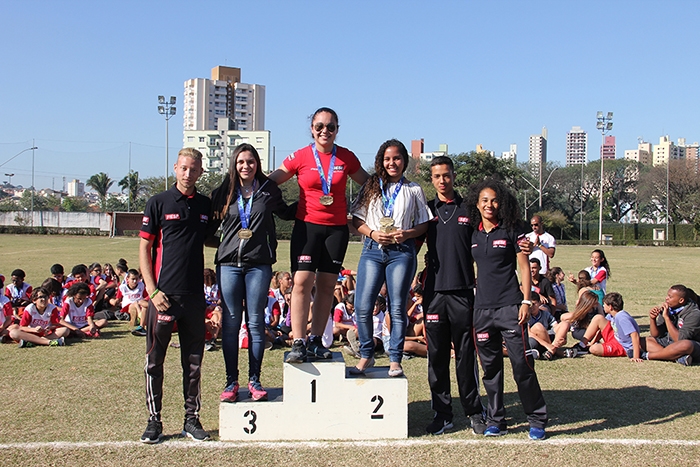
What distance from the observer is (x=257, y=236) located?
541 cm

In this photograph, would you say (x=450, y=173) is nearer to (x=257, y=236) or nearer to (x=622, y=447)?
(x=257, y=236)

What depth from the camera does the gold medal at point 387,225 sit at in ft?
18.2

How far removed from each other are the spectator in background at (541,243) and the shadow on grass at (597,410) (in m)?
4.29

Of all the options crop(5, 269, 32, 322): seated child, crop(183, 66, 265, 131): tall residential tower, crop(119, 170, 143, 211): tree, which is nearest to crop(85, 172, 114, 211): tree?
crop(119, 170, 143, 211): tree

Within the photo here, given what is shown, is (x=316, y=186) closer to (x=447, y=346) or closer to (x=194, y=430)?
(x=447, y=346)

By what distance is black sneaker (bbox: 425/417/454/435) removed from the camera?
5.67m

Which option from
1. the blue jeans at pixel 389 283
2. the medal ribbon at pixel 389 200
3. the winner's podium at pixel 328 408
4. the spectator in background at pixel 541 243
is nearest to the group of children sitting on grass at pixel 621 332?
the spectator in background at pixel 541 243

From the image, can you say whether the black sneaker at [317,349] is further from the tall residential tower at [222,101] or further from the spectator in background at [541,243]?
the tall residential tower at [222,101]

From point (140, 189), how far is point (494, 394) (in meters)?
114

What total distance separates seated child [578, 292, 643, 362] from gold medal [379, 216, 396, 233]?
5222mm

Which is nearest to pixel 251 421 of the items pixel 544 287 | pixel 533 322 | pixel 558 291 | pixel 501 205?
pixel 501 205

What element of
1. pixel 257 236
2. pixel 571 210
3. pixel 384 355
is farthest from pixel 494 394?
pixel 571 210

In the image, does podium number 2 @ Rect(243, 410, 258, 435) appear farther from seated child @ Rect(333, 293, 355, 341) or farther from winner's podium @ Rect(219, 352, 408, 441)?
seated child @ Rect(333, 293, 355, 341)

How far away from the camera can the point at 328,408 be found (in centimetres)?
Answer: 554
